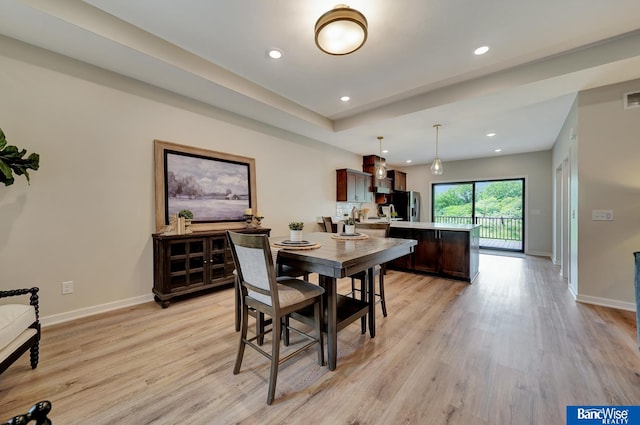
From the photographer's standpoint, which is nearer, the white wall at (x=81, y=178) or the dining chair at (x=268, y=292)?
the dining chair at (x=268, y=292)

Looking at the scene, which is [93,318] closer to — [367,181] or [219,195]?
[219,195]

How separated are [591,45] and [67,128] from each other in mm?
5326

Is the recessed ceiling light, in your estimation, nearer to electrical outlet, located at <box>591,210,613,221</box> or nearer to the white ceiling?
the white ceiling

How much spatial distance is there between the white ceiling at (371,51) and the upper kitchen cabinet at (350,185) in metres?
2.11

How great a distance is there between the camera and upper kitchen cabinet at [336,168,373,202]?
237 inches

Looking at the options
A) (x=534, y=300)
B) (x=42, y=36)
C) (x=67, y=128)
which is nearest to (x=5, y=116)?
(x=67, y=128)

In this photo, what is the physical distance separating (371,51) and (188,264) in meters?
3.18

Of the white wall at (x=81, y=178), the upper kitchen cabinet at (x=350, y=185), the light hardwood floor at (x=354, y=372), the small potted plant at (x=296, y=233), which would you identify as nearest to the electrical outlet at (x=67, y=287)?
the white wall at (x=81, y=178)

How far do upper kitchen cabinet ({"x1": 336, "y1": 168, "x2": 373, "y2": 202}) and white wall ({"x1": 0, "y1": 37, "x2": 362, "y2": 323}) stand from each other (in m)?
3.27

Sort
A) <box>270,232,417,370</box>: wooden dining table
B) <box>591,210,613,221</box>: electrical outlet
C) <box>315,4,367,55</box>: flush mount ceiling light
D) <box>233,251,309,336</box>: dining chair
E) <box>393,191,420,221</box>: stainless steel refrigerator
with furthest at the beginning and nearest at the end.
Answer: <box>393,191,420,221</box>: stainless steel refrigerator < <box>591,210,613,221</box>: electrical outlet < <box>233,251,309,336</box>: dining chair < <box>315,4,367,55</box>: flush mount ceiling light < <box>270,232,417,370</box>: wooden dining table

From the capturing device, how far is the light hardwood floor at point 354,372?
1.48 m

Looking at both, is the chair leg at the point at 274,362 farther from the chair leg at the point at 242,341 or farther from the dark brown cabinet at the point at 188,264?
the dark brown cabinet at the point at 188,264

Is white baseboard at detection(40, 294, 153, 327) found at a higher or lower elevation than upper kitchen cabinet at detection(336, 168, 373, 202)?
lower

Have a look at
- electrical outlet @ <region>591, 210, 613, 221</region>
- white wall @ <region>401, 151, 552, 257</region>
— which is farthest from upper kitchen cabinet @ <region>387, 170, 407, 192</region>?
electrical outlet @ <region>591, 210, 613, 221</region>
